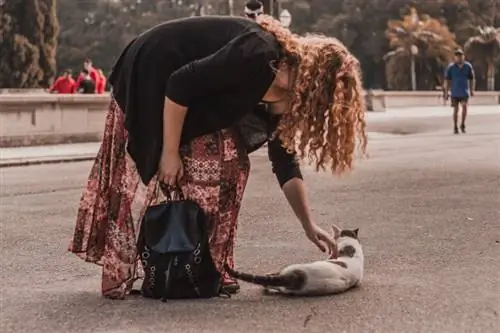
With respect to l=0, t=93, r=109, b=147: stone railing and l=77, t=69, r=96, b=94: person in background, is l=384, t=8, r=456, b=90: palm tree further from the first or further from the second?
l=0, t=93, r=109, b=147: stone railing

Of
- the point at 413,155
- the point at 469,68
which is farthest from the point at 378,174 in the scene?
the point at 469,68

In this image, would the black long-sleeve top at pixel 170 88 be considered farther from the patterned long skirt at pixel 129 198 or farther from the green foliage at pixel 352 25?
the green foliage at pixel 352 25

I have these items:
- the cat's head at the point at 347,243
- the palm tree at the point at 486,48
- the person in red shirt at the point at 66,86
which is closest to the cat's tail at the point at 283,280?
the cat's head at the point at 347,243

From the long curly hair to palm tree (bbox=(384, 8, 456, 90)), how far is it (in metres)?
52.0

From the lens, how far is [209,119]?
442 cm

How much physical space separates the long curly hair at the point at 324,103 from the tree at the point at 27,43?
116 ft

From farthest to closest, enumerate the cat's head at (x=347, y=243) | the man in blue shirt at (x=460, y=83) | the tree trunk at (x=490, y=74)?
the tree trunk at (x=490, y=74), the man in blue shirt at (x=460, y=83), the cat's head at (x=347, y=243)

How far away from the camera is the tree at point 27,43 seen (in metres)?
38.7

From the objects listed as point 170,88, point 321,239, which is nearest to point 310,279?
point 321,239

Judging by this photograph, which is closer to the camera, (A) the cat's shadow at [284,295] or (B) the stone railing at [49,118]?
(A) the cat's shadow at [284,295]

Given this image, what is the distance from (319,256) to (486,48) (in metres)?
53.0

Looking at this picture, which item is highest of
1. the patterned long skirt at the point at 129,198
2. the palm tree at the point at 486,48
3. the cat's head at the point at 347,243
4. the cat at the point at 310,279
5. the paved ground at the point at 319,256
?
the palm tree at the point at 486,48

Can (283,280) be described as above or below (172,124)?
below

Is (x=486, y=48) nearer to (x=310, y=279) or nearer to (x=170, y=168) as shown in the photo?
(x=310, y=279)
